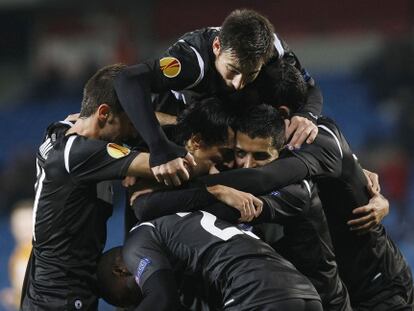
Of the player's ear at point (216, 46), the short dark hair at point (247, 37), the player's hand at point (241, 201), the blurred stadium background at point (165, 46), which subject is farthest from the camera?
the blurred stadium background at point (165, 46)

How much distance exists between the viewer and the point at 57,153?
148 inches

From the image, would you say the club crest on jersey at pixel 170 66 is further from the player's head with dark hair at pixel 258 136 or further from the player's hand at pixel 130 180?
the player's hand at pixel 130 180

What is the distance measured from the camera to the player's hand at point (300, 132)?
12.7 ft

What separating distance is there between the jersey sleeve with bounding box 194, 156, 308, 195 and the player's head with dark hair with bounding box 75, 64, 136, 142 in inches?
15.0

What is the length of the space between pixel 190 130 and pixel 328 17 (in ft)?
34.2

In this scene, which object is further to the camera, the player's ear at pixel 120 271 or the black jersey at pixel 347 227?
the black jersey at pixel 347 227

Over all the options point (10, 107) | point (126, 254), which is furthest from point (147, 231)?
point (10, 107)

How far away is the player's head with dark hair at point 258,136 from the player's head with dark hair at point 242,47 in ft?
0.44

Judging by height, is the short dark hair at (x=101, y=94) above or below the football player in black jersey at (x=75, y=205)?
above

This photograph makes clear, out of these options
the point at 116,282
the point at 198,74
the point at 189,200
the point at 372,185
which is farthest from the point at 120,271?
the point at 372,185

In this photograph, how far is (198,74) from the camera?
12.8 ft

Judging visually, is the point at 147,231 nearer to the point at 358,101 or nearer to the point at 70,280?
the point at 70,280

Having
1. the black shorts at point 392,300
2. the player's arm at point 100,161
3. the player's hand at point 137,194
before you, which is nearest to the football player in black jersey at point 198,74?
the player's arm at point 100,161

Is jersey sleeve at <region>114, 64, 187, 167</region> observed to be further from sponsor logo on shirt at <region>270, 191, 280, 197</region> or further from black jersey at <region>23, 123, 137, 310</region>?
sponsor logo on shirt at <region>270, 191, 280, 197</region>
